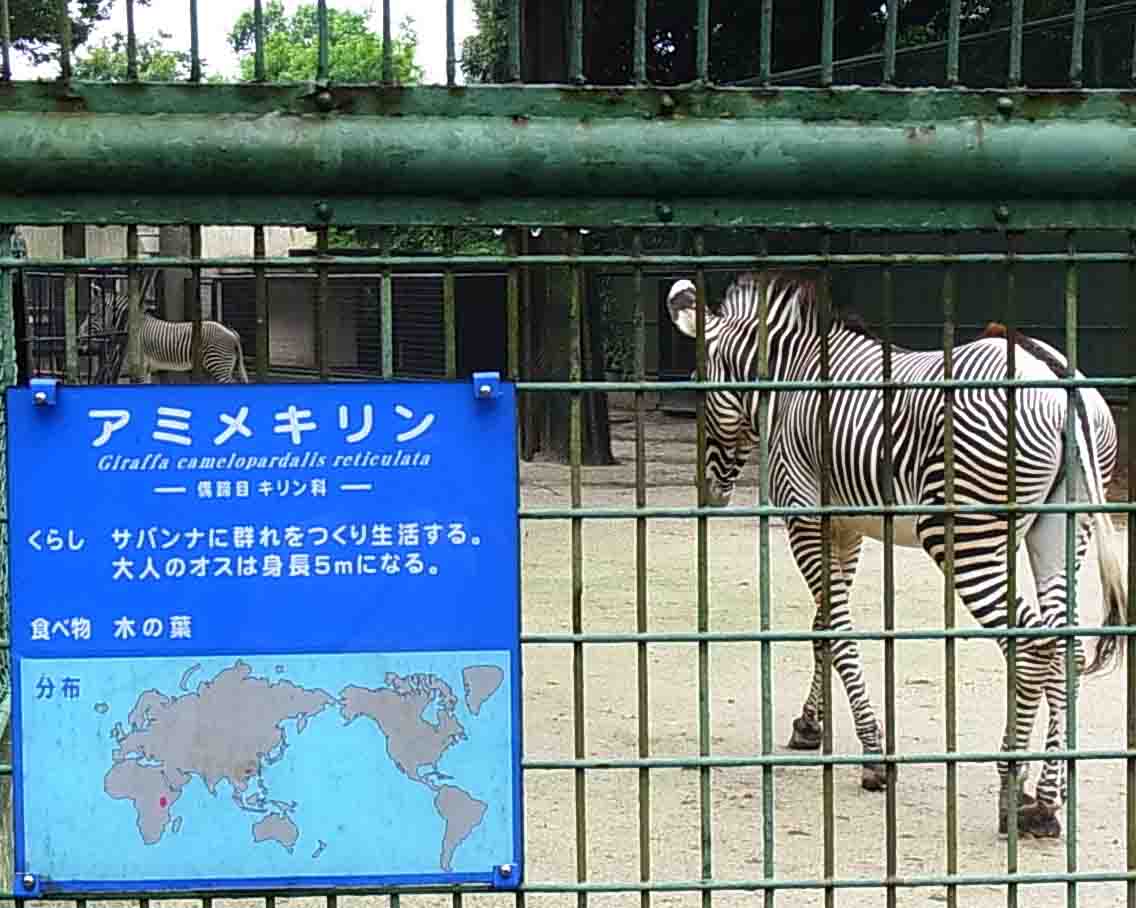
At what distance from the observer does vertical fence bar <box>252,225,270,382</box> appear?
3211mm

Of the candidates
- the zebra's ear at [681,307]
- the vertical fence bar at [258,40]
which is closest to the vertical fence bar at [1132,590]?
the vertical fence bar at [258,40]

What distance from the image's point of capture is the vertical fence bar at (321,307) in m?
3.21

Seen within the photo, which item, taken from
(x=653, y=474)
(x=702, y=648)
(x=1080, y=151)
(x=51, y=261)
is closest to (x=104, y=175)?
(x=51, y=261)

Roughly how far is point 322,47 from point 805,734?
5.17 meters

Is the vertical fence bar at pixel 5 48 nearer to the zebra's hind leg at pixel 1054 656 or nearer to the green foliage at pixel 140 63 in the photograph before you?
the green foliage at pixel 140 63

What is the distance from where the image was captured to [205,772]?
327 centimetres

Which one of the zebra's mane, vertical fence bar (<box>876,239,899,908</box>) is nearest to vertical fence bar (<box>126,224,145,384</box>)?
vertical fence bar (<box>876,239,899,908</box>)

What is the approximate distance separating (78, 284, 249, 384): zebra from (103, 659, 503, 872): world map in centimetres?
52

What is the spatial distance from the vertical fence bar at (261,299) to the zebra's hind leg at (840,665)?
4537 mm

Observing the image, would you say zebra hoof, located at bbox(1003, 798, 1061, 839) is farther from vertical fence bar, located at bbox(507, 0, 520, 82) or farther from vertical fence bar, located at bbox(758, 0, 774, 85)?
vertical fence bar, located at bbox(507, 0, 520, 82)

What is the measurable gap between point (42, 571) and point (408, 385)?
651 millimetres

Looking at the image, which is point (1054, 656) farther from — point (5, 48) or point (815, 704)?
point (5, 48)

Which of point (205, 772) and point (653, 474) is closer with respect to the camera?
point (205, 772)

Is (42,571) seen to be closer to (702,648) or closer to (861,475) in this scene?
(702,648)
